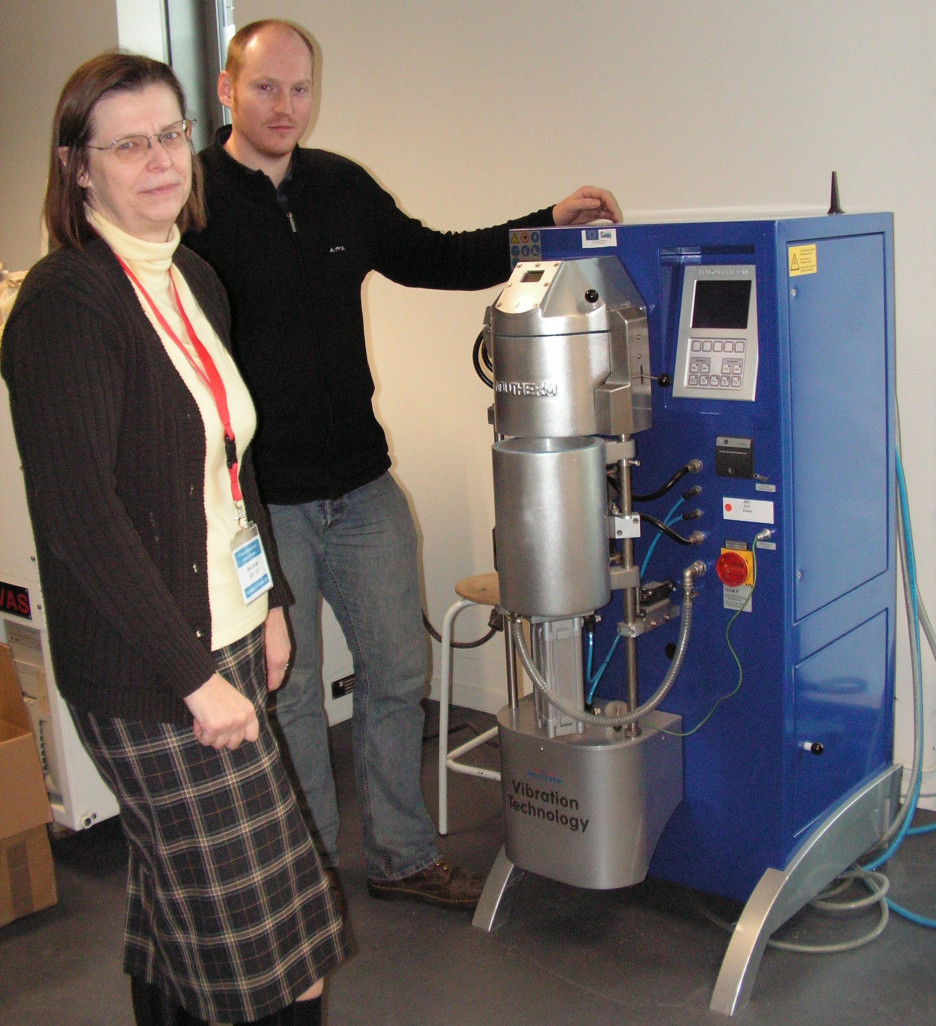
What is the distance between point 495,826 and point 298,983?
1257 mm

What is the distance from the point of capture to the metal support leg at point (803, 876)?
198 centimetres

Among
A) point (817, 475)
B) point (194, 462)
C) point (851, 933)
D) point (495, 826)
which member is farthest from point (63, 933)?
point (817, 475)

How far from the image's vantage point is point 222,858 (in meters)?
1.44

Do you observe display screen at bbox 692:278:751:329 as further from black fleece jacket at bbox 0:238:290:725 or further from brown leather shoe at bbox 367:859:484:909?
brown leather shoe at bbox 367:859:484:909

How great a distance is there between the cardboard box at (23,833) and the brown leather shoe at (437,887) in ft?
Result: 2.40

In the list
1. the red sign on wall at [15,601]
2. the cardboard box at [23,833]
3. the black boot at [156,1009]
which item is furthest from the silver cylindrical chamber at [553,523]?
the red sign on wall at [15,601]

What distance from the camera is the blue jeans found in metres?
2.26

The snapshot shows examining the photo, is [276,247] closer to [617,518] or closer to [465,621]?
[617,518]

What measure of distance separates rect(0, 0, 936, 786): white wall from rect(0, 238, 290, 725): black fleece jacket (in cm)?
121

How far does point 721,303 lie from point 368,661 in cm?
103

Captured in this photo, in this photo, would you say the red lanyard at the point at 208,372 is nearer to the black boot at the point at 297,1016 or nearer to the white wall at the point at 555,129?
the black boot at the point at 297,1016

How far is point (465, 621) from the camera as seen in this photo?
3363mm

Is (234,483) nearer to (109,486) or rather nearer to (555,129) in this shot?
(109,486)

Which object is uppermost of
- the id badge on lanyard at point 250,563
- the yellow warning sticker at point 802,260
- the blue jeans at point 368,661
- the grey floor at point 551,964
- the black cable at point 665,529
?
the yellow warning sticker at point 802,260
